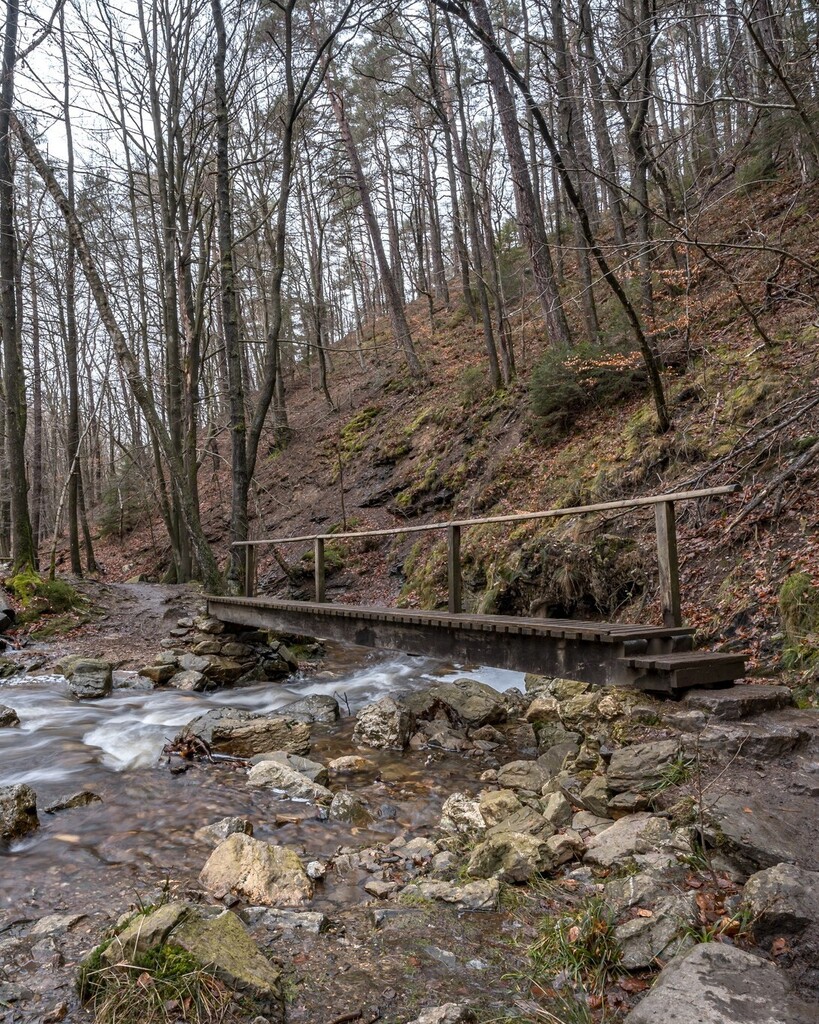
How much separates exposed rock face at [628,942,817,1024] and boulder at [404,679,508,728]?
15.6 ft

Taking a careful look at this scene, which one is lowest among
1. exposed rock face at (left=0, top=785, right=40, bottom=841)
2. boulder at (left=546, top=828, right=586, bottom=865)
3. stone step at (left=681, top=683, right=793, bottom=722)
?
boulder at (left=546, top=828, right=586, bottom=865)

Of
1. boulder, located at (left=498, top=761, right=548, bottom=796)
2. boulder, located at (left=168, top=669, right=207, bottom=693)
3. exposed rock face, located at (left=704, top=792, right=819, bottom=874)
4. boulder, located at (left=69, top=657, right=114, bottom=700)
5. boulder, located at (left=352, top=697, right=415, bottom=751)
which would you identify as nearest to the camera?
exposed rock face, located at (left=704, top=792, right=819, bottom=874)

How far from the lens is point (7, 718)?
7105 millimetres

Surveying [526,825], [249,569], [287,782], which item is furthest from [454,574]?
[249,569]

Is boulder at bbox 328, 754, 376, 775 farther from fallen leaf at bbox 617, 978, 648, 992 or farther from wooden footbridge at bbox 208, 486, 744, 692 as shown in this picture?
fallen leaf at bbox 617, 978, 648, 992

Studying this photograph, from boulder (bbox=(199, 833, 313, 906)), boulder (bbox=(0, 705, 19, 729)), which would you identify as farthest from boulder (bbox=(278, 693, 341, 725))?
boulder (bbox=(199, 833, 313, 906))

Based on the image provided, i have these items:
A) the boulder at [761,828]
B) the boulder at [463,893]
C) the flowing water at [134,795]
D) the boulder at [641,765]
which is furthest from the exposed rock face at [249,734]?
the boulder at [761,828]

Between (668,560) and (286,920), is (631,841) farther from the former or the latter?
(668,560)

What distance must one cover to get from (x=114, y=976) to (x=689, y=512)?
720 cm

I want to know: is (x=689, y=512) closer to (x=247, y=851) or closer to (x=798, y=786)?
(x=798, y=786)

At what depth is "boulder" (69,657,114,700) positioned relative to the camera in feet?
27.4

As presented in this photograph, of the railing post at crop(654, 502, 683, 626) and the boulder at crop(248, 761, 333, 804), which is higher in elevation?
the railing post at crop(654, 502, 683, 626)

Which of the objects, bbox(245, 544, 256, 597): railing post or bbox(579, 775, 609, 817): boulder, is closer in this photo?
bbox(579, 775, 609, 817): boulder

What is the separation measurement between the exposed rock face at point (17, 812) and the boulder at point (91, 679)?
3647mm
